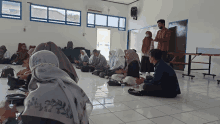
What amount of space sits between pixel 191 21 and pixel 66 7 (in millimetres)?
5752

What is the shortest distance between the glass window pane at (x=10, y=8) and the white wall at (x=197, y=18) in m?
6.16

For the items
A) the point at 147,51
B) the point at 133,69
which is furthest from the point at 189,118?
the point at 147,51

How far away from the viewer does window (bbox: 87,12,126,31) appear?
874cm

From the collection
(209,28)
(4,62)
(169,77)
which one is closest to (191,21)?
(209,28)

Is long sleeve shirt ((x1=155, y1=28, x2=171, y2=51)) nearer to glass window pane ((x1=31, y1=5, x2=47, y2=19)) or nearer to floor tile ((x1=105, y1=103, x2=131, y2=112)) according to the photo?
floor tile ((x1=105, y1=103, x2=131, y2=112))

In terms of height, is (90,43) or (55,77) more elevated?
(90,43)

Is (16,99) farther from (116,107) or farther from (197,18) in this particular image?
(197,18)

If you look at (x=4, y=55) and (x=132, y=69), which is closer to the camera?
(x=132, y=69)

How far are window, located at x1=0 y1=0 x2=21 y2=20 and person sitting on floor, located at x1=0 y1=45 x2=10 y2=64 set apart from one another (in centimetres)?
141

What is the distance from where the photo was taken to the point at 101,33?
9.40 metres

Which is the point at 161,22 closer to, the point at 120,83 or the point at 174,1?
the point at 120,83

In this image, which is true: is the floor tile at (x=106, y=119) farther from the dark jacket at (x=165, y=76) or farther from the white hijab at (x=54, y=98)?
the dark jacket at (x=165, y=76)

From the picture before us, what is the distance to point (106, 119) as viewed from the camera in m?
1.81

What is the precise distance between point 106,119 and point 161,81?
1232mm
